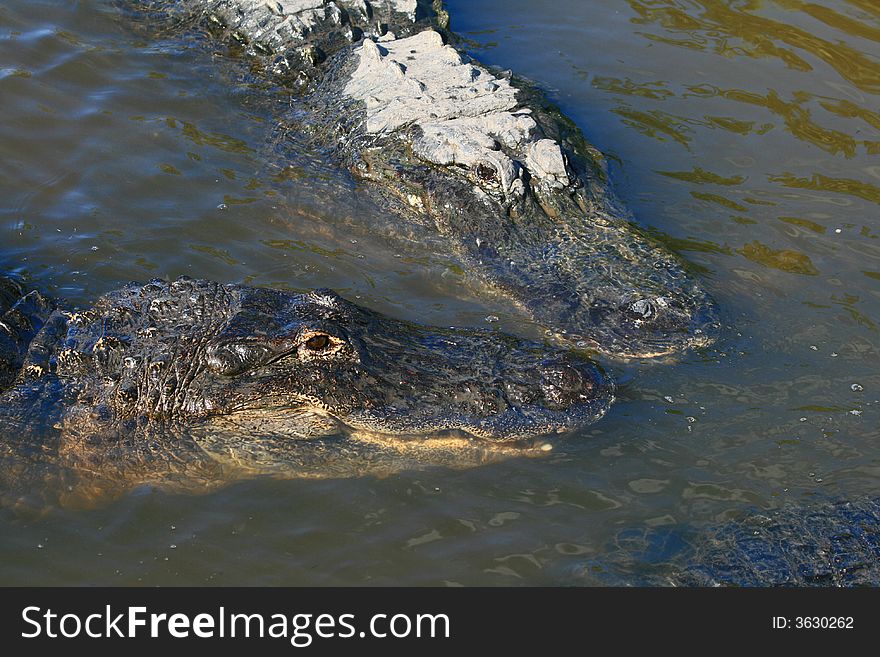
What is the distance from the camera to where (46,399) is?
455 centimetres

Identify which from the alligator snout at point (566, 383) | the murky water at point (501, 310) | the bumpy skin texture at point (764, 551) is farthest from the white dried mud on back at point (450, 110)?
the bumpy skin texture at point (764, 551)

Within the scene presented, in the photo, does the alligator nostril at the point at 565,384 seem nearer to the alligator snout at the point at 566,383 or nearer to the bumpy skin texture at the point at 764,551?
the alligator snout at the point at 566,383

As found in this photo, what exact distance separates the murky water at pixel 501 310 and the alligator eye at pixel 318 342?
69cm

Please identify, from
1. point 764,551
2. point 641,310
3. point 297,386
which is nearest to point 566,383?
point 641,310

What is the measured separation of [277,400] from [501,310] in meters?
1.74

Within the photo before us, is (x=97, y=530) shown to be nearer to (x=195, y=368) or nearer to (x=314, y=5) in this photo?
(x=195, y=368)

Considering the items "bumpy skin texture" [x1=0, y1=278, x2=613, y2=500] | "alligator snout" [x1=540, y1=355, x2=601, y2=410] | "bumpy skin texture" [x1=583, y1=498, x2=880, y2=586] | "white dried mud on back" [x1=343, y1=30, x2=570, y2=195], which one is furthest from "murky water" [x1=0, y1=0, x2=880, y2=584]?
"white dried mud on back" [x1=343, y1=30, x2=570, y2=195]

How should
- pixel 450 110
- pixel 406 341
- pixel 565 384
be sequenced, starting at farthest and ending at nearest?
pixel 450 110 < pixel 406 341 < pixel 565 384

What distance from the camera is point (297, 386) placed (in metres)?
4.35

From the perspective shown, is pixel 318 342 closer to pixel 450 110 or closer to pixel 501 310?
pixel 501 310

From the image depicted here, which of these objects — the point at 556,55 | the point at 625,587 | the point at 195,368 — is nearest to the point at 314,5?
the point at 556,55

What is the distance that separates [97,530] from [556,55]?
241 inches

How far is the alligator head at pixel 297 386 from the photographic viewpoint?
4.36 m

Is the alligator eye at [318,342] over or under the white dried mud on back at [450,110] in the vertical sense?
under
